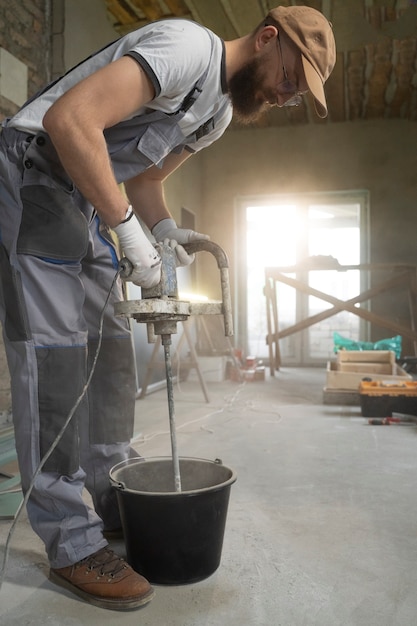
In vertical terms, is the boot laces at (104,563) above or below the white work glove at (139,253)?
below

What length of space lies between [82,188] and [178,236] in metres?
0.42

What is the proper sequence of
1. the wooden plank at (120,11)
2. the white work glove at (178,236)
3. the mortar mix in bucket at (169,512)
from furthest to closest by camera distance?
1. the wooden plank at (120,11)
2. the white work glove at (178,236)
3. the mortar mix in bucket at (169,512)

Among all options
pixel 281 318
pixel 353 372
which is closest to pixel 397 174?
pixel 281 318

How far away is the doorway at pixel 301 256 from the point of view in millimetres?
6695

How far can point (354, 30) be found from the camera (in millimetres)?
4555

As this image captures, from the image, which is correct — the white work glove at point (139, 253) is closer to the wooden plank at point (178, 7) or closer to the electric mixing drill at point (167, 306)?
the electric mixing drill at point (167, 306)

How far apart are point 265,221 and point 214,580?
19.7 feet

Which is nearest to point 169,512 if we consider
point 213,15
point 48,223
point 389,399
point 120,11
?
point 48,223

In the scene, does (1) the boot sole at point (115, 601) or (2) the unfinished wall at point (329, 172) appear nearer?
(1) the boot sole at point (115, 601)

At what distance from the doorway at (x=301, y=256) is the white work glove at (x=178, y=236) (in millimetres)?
5257

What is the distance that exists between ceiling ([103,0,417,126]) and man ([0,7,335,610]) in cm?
337

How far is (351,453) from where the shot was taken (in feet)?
7.91

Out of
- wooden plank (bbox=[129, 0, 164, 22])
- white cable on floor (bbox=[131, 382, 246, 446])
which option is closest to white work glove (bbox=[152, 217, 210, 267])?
white cable on floor (bbox=[131, 382, 246, 446])

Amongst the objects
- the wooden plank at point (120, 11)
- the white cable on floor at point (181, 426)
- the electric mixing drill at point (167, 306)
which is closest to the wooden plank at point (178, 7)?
the wooden plank at point (120, 11)
